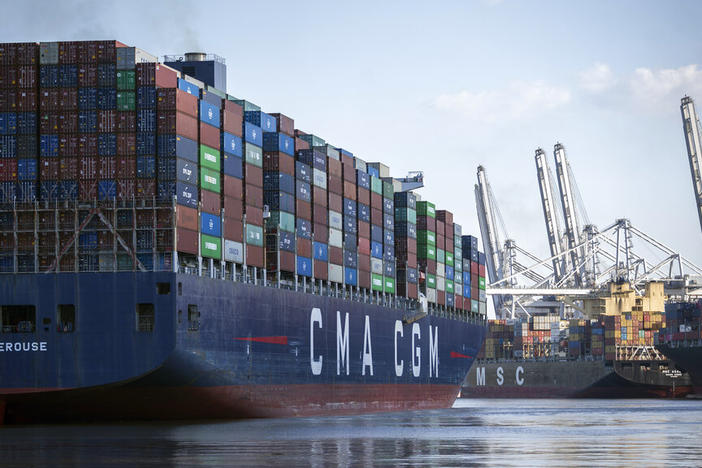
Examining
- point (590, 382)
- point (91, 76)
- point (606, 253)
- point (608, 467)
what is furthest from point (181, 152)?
point (606, 253)

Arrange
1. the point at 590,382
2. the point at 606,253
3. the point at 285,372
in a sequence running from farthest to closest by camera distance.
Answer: the point at 606,253 → the point at 590,382 → the point at 285,372

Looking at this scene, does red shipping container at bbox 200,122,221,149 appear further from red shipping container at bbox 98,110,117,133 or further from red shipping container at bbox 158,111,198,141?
red shipping container at bbox 98,110,117,133

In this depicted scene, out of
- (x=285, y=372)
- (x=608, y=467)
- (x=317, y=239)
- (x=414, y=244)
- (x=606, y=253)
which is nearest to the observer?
(x=608, y=467)

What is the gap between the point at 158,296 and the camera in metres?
47.3

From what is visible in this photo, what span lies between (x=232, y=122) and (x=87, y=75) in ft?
22.3

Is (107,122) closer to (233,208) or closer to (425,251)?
(233,208)

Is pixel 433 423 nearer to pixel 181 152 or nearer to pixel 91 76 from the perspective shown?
pixel 181 152

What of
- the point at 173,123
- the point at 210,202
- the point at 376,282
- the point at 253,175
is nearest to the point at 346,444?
the point at 210,202

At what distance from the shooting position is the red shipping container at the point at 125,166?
4822 centimetres

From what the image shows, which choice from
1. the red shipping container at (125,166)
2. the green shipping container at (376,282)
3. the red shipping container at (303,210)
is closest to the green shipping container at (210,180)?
the red shipping container at (125,166)

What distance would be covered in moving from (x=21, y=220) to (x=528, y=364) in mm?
115149

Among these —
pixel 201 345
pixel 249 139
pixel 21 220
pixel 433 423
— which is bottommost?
pixel 433 423

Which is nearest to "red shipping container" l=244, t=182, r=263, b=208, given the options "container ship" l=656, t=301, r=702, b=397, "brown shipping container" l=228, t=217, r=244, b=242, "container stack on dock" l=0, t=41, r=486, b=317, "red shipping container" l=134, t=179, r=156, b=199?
"container stack on dock" l=0, t=41, r=486, b=317

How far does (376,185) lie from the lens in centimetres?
7044
